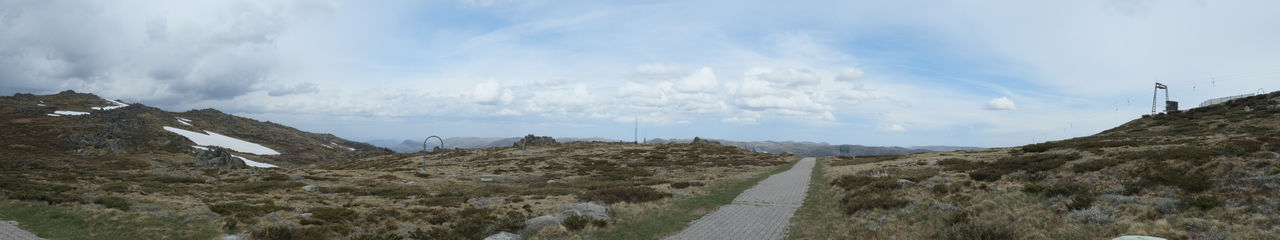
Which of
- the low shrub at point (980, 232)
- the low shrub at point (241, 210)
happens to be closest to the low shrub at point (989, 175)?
the low shrub at point (980, 232)

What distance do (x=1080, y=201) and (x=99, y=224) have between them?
121 ft

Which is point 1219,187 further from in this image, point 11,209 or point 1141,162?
point 11,209

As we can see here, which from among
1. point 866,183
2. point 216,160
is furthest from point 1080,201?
point 216,160

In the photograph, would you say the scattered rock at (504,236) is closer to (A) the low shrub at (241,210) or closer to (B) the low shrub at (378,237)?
(B) the low shrub at (378,237)

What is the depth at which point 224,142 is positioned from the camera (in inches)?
5600

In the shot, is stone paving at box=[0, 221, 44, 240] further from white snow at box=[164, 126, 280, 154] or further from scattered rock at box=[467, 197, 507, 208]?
white snow at box=[164, 126, 280, 154]

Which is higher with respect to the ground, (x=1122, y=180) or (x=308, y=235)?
(x=1122, y=180)

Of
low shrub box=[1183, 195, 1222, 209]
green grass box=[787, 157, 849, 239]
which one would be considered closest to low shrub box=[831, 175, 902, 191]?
green grass box=[787, 157, 849, 239]

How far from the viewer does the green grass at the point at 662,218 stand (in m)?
19.5

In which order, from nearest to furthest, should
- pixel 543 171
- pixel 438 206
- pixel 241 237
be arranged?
pixel 241 237
pixel 438 206
pixel 543 171

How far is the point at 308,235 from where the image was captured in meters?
18.6

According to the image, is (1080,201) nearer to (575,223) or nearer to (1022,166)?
(1022,166)

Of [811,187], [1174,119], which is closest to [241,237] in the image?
[811,187]

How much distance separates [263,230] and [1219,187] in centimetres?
3299
